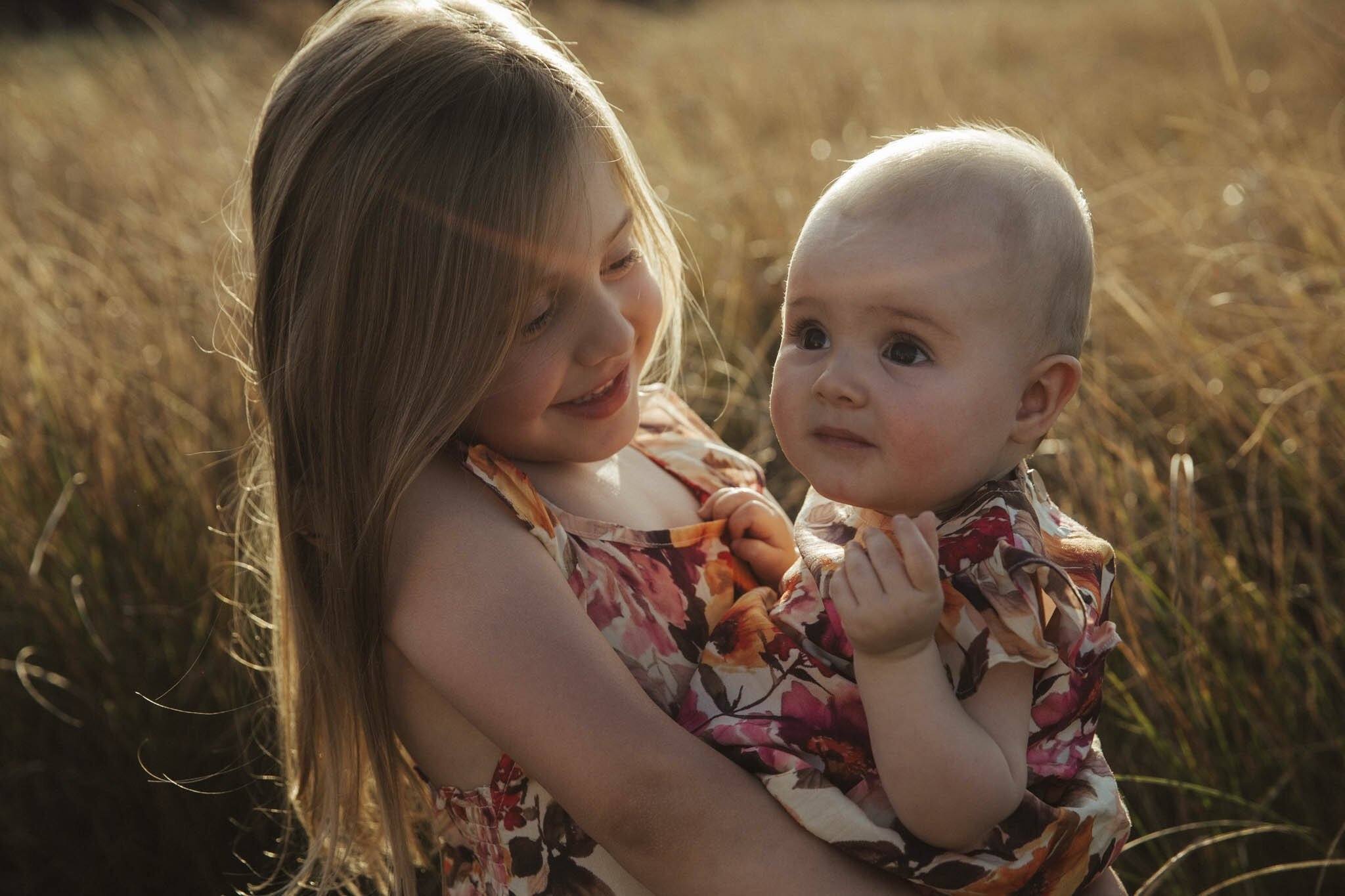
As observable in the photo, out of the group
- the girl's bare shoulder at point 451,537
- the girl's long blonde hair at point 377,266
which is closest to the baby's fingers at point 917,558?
the girl's bare shoulder at point 451,537

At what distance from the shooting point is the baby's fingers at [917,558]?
1221mm

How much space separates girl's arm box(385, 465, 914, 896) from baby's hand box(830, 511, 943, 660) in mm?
266

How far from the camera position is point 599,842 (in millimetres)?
1396

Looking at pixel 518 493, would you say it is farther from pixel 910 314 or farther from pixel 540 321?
pixel 910 314

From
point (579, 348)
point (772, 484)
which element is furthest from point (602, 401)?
point (772, 484)

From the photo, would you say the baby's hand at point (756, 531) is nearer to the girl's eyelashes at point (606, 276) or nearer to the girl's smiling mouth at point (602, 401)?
the girl's smiling mouth at point (602, 401)

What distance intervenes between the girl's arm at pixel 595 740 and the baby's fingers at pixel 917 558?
14.0 inches

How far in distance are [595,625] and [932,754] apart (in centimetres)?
47

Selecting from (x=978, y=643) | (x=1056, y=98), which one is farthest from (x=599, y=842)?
(x=1056, y=98)

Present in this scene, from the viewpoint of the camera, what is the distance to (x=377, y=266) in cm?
145

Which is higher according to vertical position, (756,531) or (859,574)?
(859,574)

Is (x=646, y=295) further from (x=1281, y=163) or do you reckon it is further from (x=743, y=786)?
(x=1281, y=163)

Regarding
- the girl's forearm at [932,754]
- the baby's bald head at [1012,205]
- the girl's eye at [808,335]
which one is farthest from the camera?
the girl's eye at [808,335]

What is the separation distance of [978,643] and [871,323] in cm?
39
